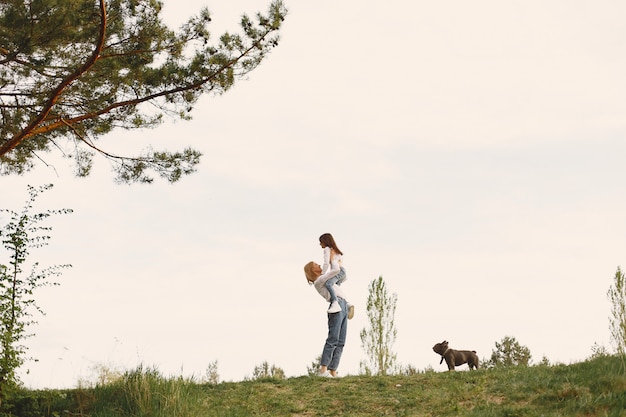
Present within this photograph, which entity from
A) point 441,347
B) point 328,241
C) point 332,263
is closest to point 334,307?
point 332,263

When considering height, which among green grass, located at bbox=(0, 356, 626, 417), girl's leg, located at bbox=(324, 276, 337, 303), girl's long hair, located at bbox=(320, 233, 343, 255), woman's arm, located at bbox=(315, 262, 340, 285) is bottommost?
green grass, located at bbox=(0, 356, 626, 417)

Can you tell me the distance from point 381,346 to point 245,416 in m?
14.1

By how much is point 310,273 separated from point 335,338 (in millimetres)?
1234

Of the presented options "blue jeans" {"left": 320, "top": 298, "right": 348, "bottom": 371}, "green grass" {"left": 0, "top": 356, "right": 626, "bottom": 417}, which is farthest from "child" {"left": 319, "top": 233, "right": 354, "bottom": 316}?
"green grass" {"left": 0, "top": 356, "right": 626, "bottom": 417}

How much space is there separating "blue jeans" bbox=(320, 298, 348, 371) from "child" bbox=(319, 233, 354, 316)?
0.14 meters

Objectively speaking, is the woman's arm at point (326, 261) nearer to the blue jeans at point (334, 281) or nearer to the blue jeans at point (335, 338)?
the blue jeans at point (334, 281)

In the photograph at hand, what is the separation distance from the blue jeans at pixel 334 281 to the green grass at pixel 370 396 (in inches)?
56.1

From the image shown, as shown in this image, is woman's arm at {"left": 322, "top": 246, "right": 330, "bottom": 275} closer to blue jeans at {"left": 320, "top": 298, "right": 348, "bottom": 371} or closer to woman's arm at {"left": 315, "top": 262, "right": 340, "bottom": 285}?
woman's arm at {"left": 315, "top": 262, "right": 340, "bottom": 285}

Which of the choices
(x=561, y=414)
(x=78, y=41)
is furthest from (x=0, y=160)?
(x=561, y=414)

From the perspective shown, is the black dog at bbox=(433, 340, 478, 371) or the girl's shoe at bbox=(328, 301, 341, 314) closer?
the girl's shoe at bbox=(328, 301, 341, 314)

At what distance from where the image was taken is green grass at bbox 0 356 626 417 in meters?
9.49

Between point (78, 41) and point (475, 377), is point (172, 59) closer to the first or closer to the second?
point (78, 41)

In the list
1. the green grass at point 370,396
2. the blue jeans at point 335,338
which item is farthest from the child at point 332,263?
the green grass at point 370,396

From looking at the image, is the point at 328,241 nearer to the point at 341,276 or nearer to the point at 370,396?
the point at 341,276
